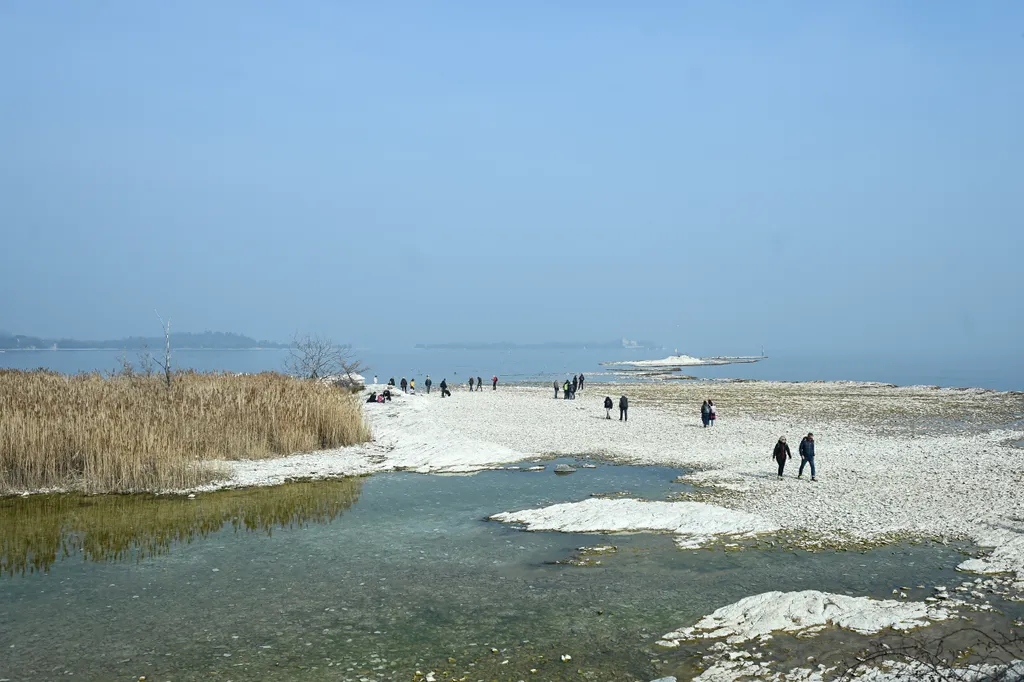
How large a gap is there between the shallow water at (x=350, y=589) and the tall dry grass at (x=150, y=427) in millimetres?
2157

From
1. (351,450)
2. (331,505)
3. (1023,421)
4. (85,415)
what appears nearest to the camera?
(331,505)

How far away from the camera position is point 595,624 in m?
12.4

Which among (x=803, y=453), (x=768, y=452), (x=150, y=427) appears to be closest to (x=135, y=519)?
(x=150, y=427)

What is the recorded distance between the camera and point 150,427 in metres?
25.5

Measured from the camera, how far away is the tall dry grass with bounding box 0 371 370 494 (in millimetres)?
23672

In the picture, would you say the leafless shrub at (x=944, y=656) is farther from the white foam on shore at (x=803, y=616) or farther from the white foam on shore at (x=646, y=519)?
the white foam on shore at (x=646, y=519)

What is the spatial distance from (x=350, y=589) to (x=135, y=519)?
9.38 meters

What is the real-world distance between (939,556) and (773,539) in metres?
3.47

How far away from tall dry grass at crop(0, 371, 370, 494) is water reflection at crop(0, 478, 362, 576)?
137cm

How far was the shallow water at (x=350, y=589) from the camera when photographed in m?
11.1

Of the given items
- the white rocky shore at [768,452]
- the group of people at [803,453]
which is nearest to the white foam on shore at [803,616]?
the white rocky shore at [768,452]

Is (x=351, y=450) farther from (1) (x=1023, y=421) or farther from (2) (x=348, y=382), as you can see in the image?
(1) (x=1023, y=421)

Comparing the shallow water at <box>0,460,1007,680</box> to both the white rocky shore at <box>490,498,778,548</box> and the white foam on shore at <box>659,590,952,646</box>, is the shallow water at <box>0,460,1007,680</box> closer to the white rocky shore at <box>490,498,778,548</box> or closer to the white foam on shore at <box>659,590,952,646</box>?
the white foam on shore at <box>659,590,952,646</box>

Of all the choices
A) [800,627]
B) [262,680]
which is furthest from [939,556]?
[262,680]
